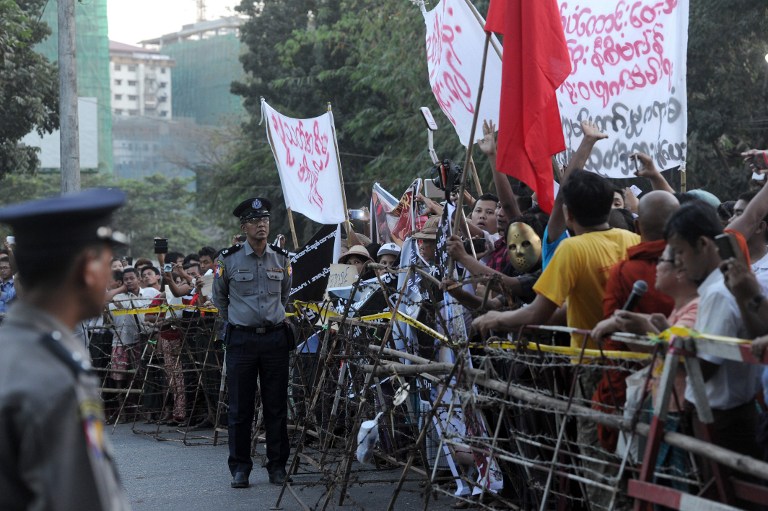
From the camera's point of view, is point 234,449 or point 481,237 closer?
point 481,237

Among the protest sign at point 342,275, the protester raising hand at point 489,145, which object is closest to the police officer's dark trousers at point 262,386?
the protest sign at point 342,275

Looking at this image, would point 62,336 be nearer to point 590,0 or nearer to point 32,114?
point 590,0

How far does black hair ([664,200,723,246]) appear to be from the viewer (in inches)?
173

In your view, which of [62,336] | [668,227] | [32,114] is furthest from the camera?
[32,114]

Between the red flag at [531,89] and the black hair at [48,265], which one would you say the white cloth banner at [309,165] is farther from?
the black hair at [48,265]

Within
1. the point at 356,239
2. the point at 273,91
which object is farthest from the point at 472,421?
the point at 273,91

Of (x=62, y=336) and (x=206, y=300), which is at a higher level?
(x=62, y=336)

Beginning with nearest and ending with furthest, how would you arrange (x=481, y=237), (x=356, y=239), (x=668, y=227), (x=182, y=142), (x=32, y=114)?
(x=668, y=227), (x=481, y=237), (x=356, y=239), (x=32, y=114), (x=182, y=142)

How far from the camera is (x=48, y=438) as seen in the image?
247cm

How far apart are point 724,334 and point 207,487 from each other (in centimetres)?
562

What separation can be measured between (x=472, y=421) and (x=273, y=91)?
96.9 feet

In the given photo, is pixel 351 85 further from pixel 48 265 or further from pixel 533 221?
pixel 48 265

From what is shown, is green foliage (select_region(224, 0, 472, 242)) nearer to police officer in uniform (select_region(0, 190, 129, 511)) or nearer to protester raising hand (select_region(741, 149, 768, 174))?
protester raising hand (select_region(741, 149, 768, 174))

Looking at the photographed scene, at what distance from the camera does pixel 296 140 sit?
42.3 ft
